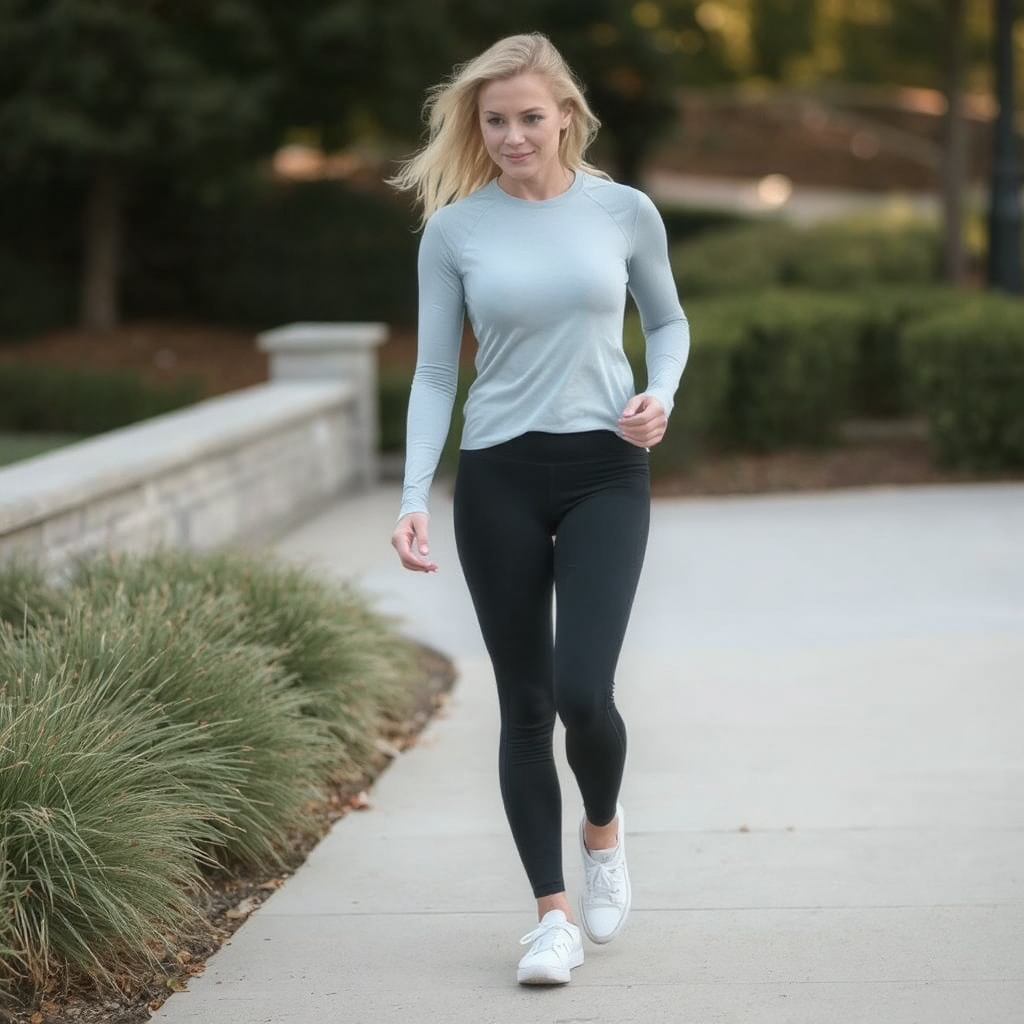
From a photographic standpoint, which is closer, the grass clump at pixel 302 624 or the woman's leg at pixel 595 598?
the woman's leg at pixel 595 598

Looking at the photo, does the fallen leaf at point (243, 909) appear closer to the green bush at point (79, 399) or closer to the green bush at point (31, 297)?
the green bush at point (79, 399)

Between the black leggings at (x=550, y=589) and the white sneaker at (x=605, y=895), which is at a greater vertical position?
the black leggings at (x=550, y=589)

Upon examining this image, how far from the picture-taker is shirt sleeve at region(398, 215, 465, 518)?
12.4 feet

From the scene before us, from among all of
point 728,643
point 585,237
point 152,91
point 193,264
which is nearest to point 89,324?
point 193,264

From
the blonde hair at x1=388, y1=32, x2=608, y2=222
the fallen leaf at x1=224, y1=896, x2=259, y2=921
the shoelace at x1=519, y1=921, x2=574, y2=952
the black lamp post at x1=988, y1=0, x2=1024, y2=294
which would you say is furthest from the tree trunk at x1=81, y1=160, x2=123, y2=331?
the shoelace at x1=519, y1=921, x2=574, y2=952

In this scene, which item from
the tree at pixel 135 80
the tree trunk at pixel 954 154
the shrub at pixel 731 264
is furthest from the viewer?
the tree at pixel 135 80

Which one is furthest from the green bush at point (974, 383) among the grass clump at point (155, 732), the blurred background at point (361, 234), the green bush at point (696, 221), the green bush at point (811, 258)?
the green bush at point (696, 221)

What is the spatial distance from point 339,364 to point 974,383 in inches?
172

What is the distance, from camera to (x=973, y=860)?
4.55 meters

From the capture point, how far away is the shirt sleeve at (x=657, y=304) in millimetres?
3807

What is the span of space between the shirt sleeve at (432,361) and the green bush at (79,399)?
11.7 m

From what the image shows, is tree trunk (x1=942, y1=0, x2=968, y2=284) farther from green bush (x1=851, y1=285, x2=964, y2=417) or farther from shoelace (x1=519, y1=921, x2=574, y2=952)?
shoelace (x1=519, y1=921, x2=574, y2=952)

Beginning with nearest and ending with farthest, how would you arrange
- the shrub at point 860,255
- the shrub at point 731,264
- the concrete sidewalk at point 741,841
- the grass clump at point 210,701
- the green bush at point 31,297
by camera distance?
the concrete sidewalk at point 741,841, the grass clump at point 210,701, the shrub at point 731,264, the shrub at point 860,255, the green bush at point 31,297

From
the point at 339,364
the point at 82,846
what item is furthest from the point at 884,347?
the point at 82,846
